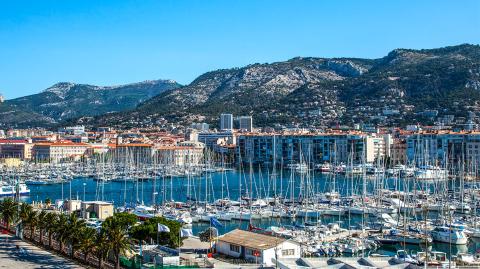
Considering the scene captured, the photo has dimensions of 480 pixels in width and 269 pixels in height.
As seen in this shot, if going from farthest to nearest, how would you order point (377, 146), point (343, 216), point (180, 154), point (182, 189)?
point (180, 154) < point (377, 146) < point (182, 189) < point (343, 216)

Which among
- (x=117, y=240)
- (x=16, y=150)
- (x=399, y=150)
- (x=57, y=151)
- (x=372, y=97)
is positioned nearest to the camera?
(x=117, y=240)

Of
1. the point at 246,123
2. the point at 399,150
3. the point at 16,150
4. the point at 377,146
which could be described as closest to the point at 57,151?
the point at 16,150

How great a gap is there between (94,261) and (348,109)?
13636 centimetres

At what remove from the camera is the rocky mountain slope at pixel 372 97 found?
147250mm

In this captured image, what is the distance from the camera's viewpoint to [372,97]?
161m

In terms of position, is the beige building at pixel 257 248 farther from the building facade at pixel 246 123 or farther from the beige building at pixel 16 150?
the building facade at pixel 246 123

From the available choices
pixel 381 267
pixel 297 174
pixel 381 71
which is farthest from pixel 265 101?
pixel 381 267

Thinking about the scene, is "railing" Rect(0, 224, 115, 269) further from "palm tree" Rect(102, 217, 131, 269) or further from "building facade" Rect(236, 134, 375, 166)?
"building facade" Rect(236, 134, 375, 166)

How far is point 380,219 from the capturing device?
44656 millimetres

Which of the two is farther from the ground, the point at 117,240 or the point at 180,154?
the point at 117,240

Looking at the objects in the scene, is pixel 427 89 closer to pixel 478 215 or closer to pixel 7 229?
pixel 478 215

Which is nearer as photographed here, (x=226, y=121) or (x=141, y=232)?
(x=141, y=232)

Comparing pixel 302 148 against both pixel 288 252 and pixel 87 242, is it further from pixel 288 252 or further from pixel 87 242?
pixel 87 242

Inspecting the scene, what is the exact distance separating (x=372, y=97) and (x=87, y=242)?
140m
